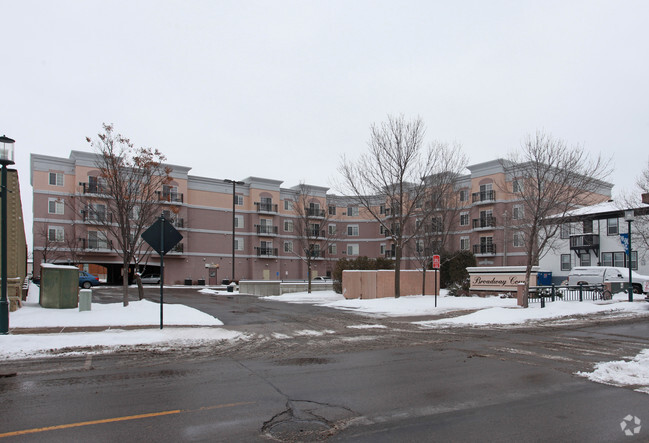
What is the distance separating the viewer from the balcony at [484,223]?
54.8m

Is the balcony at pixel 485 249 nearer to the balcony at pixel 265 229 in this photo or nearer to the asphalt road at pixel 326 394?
the balcony at pixel 265 229

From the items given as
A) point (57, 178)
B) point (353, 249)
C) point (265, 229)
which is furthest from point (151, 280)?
point (353, 249)

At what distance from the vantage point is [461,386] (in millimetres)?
7105

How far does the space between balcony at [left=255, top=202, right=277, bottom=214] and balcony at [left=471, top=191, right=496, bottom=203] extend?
26.8 m

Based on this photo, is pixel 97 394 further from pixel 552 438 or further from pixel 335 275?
pixel 335 275

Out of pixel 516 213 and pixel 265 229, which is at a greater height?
pixel 516 213

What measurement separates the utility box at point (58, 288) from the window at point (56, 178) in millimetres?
38870

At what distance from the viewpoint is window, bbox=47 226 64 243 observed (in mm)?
49281

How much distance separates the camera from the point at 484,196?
181 feet

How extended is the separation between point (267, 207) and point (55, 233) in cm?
2609

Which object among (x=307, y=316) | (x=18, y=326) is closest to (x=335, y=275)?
(x=307, y=316)

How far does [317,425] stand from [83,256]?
53715mm

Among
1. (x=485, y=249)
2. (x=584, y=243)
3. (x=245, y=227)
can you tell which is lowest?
(x=485, y=249)

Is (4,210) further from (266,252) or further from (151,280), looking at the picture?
(266,252)
